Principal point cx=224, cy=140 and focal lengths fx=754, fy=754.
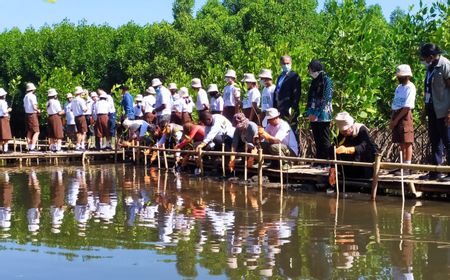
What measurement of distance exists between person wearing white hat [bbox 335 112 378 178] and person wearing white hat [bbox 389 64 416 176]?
489 millimetres

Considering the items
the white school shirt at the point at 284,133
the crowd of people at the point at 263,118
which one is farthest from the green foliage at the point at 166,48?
the white school shirt at the point at 284,133

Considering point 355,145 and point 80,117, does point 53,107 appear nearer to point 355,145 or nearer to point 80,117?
point 80,117

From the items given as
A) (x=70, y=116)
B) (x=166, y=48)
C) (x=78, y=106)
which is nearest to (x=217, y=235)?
(x=78, y=106)

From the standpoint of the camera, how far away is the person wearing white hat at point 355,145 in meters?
9.38

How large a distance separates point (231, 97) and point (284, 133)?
11.8ft

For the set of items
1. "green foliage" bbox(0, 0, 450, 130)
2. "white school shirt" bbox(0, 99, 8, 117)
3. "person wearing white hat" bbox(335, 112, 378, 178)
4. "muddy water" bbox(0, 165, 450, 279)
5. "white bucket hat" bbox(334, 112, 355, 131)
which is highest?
"green foliage" bbox(0, 0, 450, 130)

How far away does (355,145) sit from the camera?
9.54 m

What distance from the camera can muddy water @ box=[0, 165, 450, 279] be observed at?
17.7 ft

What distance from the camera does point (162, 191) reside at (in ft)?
34.1

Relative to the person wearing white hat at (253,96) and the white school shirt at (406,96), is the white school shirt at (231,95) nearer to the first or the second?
the person wearing white hat at (253,96)

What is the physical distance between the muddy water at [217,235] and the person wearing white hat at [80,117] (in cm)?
804

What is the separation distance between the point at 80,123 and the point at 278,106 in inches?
322

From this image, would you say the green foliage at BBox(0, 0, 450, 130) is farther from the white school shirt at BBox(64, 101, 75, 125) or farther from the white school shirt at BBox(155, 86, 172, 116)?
the white school shirt at BBox(64, 101, 75, 125)

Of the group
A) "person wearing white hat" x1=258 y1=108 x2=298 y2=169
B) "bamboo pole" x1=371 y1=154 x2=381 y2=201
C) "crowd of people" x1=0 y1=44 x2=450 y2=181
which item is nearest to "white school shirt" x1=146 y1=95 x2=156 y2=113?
"crowd of people" x1=0 y1=44 x2=450 y2=181
